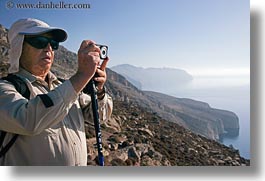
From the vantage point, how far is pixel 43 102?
4.25 feet

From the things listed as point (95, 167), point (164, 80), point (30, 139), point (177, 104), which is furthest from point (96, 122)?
point (177, 104)

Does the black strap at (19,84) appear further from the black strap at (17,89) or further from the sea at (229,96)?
the sea at (229,96)

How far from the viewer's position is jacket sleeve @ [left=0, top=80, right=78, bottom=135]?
1307mm

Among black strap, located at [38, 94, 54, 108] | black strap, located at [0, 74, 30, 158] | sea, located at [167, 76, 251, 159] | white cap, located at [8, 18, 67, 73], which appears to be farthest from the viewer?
sea, located at [167, 76, 251, 159]

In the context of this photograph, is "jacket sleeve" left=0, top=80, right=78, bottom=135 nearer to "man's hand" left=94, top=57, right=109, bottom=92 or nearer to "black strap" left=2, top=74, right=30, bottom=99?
"black strap" left=2, top=74, right=30, bottom=99

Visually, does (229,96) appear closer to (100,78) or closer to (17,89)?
(100,78)

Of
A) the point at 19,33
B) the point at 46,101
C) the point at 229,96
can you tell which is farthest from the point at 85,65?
the point at 229,96

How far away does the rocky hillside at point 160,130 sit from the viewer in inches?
107

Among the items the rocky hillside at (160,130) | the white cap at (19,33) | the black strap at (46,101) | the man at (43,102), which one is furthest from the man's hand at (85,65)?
the rocky hillside at (160,130)

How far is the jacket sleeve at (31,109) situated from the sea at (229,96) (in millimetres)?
1539

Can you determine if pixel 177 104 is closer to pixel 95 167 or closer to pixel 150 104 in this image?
pixel 150 104

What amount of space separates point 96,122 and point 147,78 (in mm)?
1162

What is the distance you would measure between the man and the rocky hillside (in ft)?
3.07

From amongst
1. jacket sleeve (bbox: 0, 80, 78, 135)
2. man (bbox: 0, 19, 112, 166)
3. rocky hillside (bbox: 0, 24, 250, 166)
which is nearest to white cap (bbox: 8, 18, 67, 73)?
man (bbox: 0, 19, 112, 166)
